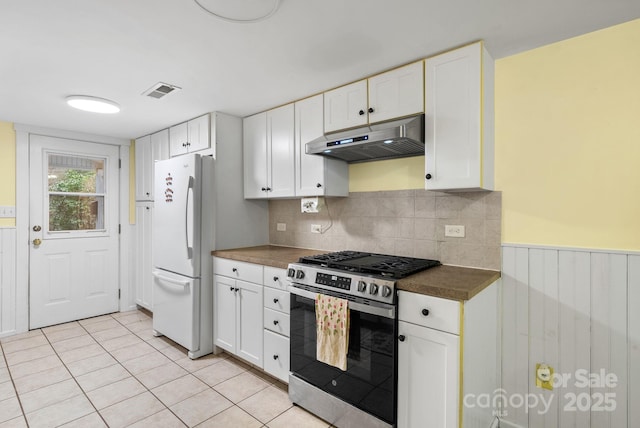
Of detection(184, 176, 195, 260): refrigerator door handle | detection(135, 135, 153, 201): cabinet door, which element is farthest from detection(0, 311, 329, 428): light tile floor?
detection(135, 135, 153, 201): cabinet door

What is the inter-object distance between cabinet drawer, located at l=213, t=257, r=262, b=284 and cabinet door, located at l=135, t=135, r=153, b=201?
1628mm

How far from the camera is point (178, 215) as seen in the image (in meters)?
3.01

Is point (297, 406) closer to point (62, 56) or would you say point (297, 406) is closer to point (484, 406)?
point (484, 406)

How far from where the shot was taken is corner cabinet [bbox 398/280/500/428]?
5.02 feet

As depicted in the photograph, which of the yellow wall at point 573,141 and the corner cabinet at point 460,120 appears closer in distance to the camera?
the yellow wall at point 573,141

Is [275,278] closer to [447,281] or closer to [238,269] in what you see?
[238,269]

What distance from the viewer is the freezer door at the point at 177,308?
2.90 metres

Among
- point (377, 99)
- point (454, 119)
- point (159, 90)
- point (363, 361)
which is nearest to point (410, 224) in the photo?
point (454, 119)

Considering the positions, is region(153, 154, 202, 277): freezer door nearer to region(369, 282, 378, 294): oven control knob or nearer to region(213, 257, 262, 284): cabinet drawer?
region(213, 257, 262, 284): cabinet drawer

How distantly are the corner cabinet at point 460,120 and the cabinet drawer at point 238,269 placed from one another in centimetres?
145

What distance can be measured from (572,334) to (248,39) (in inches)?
96.1

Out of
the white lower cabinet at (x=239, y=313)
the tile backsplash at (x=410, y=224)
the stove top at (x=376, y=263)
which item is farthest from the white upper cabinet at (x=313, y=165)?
the white lower cabinet at (x=239, y=313)

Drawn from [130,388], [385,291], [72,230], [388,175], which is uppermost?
[388,175]

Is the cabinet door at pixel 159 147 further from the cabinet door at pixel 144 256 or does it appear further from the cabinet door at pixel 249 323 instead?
the cabinet door at pixel 249 323
